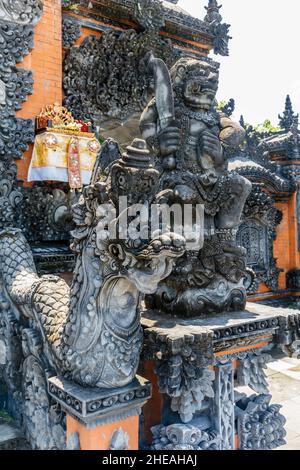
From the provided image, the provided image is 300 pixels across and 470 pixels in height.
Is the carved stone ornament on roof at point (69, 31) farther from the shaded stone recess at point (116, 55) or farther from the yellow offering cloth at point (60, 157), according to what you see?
the yellow offering cloth at point (60, 157)

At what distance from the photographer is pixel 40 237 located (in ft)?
18.3

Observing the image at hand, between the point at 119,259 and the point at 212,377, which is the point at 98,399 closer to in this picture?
the point at 119,259

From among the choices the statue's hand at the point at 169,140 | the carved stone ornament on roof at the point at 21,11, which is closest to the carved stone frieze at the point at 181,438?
the statue's hand at the point at 169,140

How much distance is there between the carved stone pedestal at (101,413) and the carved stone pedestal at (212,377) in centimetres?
33

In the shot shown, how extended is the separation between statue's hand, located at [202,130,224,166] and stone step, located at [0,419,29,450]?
3173 millimetres

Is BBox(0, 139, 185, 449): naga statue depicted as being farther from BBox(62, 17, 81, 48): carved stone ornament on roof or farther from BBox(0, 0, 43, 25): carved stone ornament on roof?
BBox(62, 17, 81, 48): carved stone ornament on roof

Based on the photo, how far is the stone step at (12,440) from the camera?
3.60 meters

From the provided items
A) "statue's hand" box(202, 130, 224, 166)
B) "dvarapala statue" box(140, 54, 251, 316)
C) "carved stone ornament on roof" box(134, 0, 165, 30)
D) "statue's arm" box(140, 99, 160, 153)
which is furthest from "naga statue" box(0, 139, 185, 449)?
"carved stone ornament on roof" box(134, 0, 165, 30)

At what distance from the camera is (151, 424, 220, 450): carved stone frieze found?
10.2ft

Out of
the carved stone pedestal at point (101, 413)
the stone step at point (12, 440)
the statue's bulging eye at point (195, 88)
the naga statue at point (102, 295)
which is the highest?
the statue's bulging eye at point (195, 88)

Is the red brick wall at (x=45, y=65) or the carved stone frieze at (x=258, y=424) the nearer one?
the carved stone frieze at (x=258, y=424)

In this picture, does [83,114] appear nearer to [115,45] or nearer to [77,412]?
[115,45]

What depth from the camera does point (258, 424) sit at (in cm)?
371
